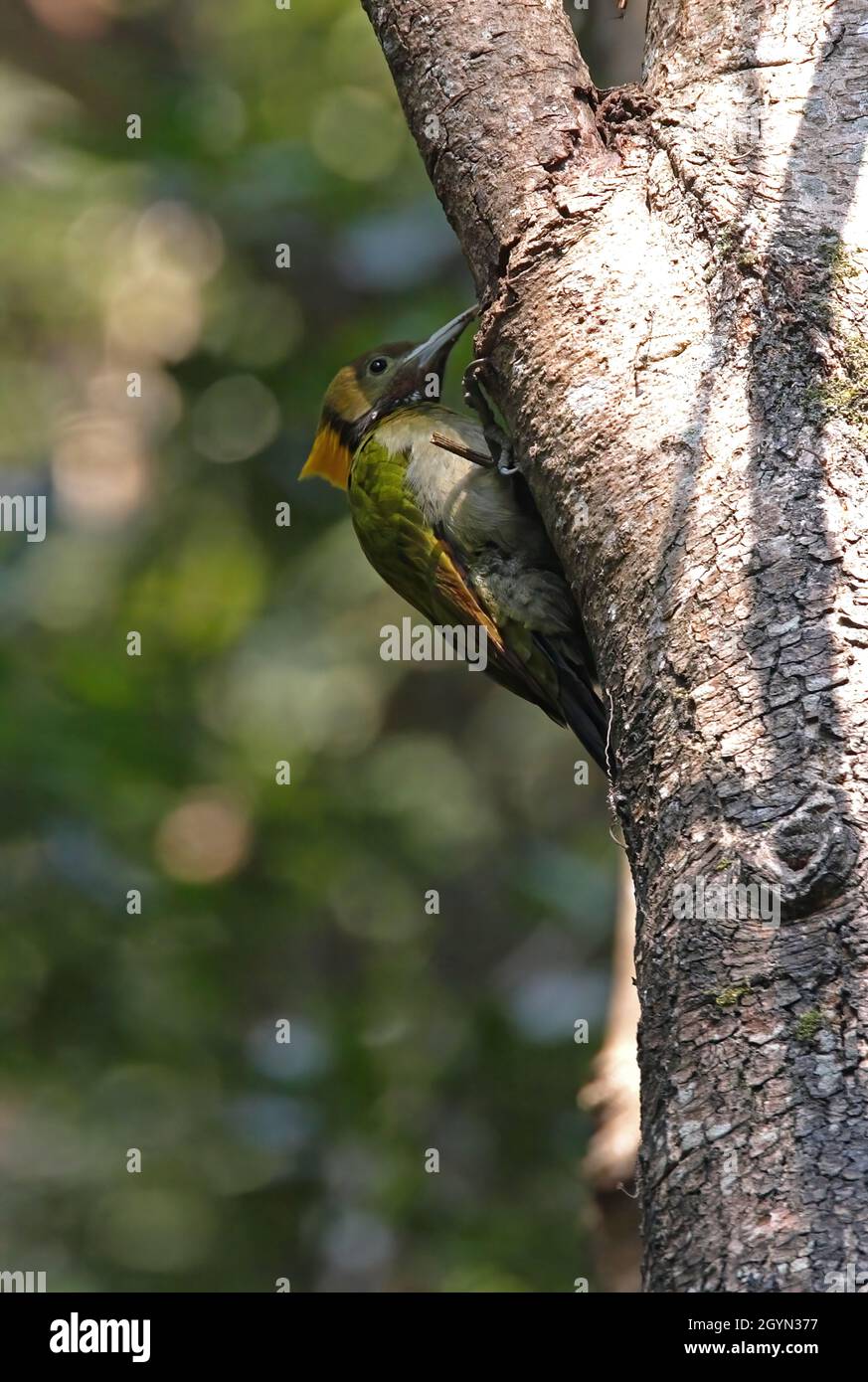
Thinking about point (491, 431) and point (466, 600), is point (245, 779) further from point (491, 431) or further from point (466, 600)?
point (491, 431)

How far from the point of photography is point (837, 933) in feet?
5.56

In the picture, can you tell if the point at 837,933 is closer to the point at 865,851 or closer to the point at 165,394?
the point at 865,851

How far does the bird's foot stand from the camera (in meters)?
3.54

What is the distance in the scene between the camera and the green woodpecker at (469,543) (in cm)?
380

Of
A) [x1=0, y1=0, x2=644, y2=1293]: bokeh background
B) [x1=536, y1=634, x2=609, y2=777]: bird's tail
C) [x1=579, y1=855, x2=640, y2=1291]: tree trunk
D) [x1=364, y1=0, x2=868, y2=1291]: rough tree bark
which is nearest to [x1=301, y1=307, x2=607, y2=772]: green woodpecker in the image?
[x1=536, y1=634, x2=609, y2=777]: bird's tail

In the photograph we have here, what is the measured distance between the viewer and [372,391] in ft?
15.8

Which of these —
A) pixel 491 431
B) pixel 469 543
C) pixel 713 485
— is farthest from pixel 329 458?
pixel 713 485

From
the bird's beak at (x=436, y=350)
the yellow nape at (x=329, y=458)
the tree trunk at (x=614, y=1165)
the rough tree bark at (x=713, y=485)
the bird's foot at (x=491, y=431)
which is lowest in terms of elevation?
the tree trunk at (x=614, y=1165)

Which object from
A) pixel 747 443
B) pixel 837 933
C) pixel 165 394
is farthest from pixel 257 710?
pixel 837 933

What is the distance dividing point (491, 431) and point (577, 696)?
0.73 m

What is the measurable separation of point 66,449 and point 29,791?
219 centimetres

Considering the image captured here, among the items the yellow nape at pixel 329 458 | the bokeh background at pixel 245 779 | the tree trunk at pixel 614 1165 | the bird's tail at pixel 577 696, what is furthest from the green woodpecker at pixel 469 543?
the bokeh background at pixel 245 779

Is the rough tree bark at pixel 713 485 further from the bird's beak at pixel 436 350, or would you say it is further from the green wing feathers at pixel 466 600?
the bird's beak at pixel 436 350

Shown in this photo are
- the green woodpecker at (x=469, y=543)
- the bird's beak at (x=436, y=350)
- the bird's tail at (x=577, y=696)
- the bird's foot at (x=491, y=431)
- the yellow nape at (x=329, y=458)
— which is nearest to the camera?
the bird's foot at (x=491, y=431)
